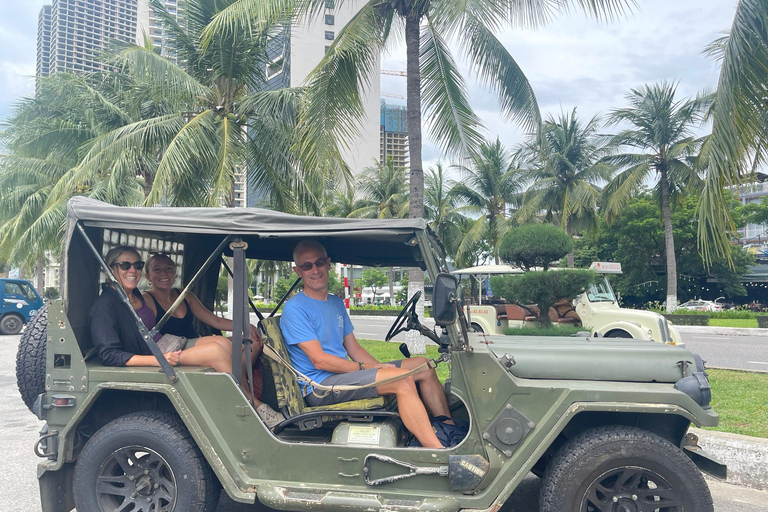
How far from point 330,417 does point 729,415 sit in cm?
477

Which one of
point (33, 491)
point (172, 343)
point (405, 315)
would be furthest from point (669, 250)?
point (33, 491)

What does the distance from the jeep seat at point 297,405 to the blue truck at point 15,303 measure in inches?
726

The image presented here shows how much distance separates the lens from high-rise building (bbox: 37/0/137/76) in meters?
36.4

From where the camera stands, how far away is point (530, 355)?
3562 millimetres

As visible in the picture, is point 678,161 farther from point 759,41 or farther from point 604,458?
point 604,458

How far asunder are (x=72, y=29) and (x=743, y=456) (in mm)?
45697

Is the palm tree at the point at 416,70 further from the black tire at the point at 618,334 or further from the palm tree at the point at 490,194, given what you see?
the palm tree at the point at 490,194

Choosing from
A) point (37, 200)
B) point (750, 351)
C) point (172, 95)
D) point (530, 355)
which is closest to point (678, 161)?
point (750, 351)

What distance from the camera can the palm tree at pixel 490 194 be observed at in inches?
1289

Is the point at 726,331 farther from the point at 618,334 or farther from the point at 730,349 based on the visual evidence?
the point at 618,334

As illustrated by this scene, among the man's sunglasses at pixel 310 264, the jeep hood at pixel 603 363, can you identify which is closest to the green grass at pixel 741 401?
the jeep hood at pixel 603 363

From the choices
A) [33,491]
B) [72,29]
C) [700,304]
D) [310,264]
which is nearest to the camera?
[310,264]

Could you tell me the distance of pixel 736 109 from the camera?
6.23 metres

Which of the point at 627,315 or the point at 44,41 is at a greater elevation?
the point at 44,41
